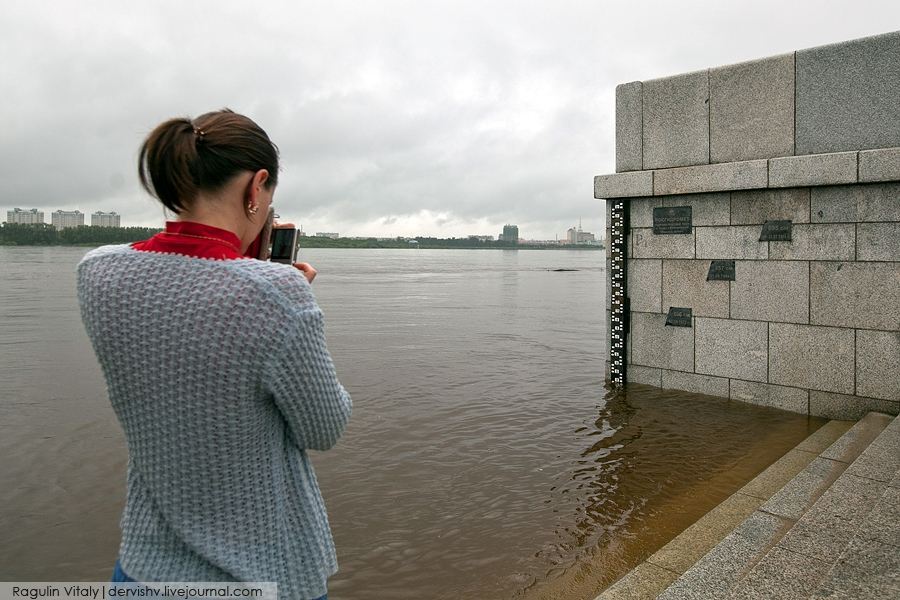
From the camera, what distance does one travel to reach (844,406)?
765 cm

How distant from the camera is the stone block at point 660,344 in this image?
356 inches

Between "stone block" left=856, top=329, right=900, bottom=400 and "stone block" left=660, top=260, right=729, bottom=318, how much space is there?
5.17ft

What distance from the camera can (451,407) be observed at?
9156 mm

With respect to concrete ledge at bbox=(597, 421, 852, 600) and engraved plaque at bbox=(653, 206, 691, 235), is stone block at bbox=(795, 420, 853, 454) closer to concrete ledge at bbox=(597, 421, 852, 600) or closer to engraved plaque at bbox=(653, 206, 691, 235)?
concrete ledge at bbox=(597, 421, 852, 600)

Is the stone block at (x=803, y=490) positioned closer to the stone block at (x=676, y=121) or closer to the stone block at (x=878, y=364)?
the stone block at (x=878, y=364)

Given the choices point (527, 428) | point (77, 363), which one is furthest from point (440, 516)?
point (77, 363)

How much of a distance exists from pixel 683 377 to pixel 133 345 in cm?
845

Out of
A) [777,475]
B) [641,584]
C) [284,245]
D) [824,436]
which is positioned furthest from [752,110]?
[284,245]

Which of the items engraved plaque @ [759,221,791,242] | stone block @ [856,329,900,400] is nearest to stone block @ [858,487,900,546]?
stone block @ [856,329,900,400]

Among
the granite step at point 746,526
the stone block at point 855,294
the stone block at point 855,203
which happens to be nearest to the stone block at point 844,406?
the stone block at point 855,294

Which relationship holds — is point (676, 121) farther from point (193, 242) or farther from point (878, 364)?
point (193, 242)

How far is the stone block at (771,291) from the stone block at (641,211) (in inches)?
52.4

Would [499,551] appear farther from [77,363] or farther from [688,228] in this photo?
[77,363]

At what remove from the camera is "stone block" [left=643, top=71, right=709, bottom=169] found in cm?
872
